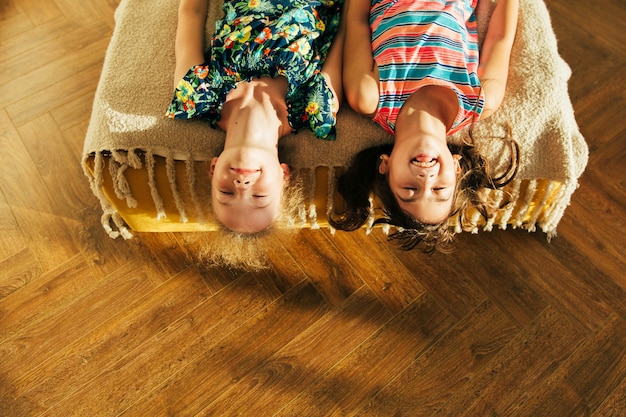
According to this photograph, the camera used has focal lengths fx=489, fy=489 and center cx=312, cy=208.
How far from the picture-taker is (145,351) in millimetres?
1140

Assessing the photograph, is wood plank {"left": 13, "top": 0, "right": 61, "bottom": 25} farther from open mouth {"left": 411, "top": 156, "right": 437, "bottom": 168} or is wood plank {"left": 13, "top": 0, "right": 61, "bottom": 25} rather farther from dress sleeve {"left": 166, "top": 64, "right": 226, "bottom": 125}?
open mouth {"left": 411, "top": 156, "right": 437, "bottom": 168}

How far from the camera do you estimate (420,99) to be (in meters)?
1.06

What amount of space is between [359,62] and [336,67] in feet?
0.17

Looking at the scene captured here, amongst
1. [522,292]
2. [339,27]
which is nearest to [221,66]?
[339,27]

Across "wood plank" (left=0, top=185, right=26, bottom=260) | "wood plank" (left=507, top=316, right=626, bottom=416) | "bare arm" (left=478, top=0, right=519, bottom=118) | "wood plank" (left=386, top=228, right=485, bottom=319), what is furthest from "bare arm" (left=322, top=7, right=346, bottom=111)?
"wood plank" (left=0, top=185, right=26, bottom=260)

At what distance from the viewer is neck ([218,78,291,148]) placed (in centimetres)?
99

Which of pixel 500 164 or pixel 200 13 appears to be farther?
pixel 200 13

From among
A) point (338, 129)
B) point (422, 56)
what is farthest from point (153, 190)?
point (422, 56)

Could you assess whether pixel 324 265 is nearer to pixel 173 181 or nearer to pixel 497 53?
pixel 173 181

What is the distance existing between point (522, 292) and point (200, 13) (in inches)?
40.7

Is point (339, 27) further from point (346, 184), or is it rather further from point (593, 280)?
point (593, 280)

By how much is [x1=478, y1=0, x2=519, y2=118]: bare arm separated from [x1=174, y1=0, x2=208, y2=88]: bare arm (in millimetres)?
632

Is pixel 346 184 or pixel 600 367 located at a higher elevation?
pixel 346 184

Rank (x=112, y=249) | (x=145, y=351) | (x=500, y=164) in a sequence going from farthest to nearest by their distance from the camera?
(x=112, y=249) < (x=145, y=351) < (x=500, y=164)
